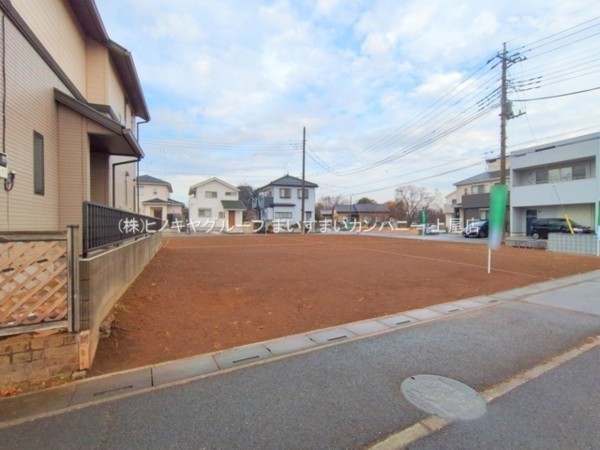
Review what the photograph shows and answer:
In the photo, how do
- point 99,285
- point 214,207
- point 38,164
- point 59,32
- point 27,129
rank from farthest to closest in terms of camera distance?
1. point 214,207
2. point 59,32
3. point 38,164
4. point 27,129
5. point 99,285

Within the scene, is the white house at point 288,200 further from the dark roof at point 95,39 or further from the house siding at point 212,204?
the dark roof at point 95,39

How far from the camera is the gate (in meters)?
2.99

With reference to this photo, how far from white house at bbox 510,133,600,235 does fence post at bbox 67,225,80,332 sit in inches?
990

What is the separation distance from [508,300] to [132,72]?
43.3 ft

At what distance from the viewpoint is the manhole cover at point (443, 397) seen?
8.51 feet

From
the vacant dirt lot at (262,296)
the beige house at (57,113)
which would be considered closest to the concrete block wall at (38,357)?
the vacant dirt lot at (262,296)

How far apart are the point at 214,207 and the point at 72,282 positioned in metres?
37.0

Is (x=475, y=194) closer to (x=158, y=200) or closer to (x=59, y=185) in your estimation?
(x=158, y=200)

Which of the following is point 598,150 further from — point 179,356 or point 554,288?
point 179,356

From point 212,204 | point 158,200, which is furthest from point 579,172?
point 158,200

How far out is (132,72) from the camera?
11.7 m

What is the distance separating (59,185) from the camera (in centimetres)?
722

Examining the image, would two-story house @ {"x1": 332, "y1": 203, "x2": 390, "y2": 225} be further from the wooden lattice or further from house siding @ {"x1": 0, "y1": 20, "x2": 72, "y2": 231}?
the wooden lattice

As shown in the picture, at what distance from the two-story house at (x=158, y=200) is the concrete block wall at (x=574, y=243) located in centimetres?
3278
